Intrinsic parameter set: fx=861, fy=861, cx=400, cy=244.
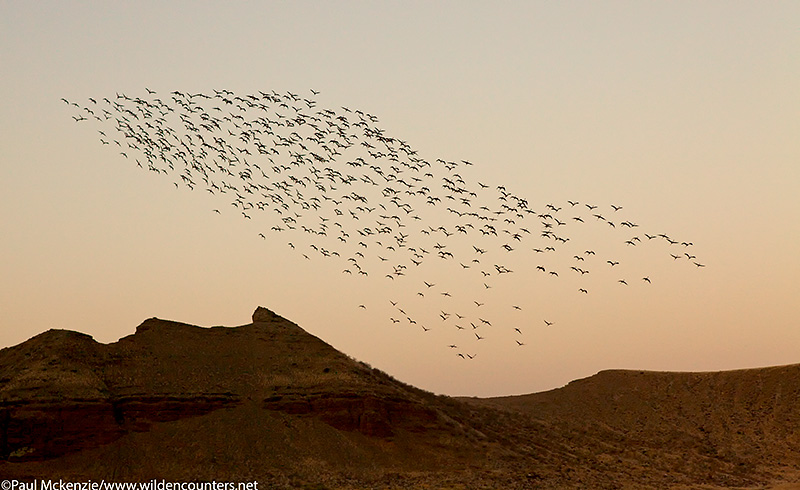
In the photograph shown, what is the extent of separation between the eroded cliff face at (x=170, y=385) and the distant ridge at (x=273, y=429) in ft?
0.36

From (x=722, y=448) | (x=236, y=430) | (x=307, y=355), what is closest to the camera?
(x=236, y=430)

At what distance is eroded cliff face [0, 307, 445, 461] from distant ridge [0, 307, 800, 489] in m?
0.11

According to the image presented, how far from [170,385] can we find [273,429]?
892 cm

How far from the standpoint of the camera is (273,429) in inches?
2510

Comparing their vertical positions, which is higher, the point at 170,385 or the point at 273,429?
the point at 170,385

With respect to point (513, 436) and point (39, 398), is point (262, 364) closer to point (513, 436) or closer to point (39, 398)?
point (39, 398)

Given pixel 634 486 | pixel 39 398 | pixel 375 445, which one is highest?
pixel 39 398

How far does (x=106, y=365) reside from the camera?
6769cm

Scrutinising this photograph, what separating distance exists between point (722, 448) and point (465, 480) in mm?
38788

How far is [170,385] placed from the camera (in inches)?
2591

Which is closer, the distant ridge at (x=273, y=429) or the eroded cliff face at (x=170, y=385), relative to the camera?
the distant ridge at (x=273, y=429)

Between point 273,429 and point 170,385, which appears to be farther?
point 170,385

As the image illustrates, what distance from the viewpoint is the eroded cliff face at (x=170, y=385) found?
60438 millimetres

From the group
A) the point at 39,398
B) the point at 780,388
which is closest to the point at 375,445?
the point at 39,398
